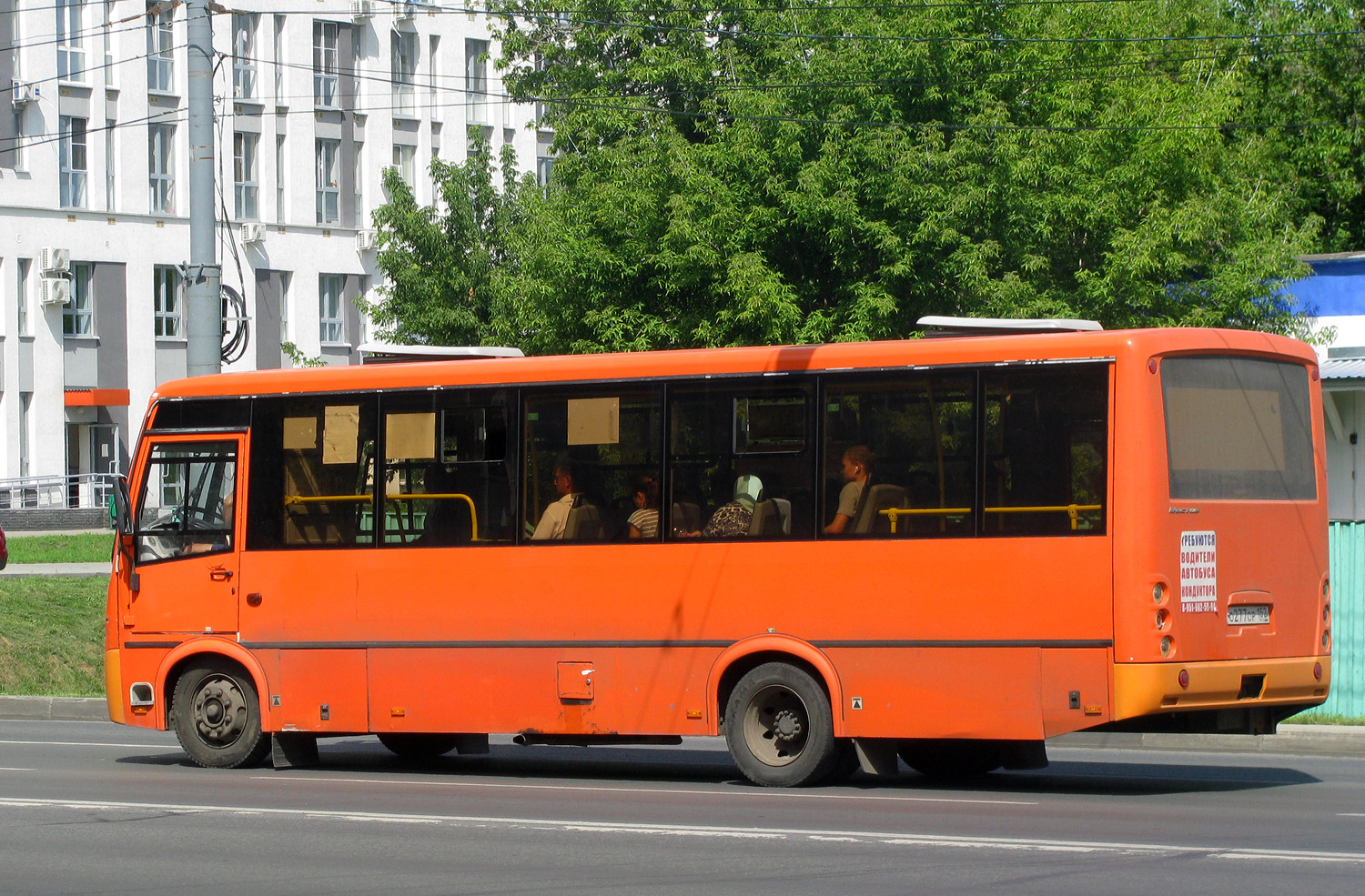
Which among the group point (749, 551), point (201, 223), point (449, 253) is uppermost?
point (449, 253)

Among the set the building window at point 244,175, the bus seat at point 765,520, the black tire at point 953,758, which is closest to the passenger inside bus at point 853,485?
the bus seat at point 765,520

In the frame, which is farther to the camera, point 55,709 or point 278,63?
point 278,63

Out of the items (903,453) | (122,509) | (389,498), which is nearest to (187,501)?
(122,509)

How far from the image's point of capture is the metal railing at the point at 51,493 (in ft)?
157

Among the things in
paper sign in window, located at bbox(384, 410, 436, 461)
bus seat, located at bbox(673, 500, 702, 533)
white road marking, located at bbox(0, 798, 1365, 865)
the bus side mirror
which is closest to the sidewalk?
the bus side mirror

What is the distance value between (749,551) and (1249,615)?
3.12 metres

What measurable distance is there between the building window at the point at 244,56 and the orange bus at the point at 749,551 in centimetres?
4128

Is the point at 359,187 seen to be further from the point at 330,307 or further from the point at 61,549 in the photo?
the point at 61,549

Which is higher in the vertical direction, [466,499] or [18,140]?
[18,140]

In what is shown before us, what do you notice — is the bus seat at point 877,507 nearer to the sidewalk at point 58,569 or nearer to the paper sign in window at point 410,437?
the paper sign in window at point 410,437

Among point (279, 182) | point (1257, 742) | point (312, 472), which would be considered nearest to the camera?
point (312, 472)

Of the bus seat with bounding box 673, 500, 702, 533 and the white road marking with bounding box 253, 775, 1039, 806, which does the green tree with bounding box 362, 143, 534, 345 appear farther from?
the bus seat with bounding box 673, 500, 702, 533

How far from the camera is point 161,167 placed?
169ft

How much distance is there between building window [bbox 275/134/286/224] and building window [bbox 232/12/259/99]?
1776 millimetres
